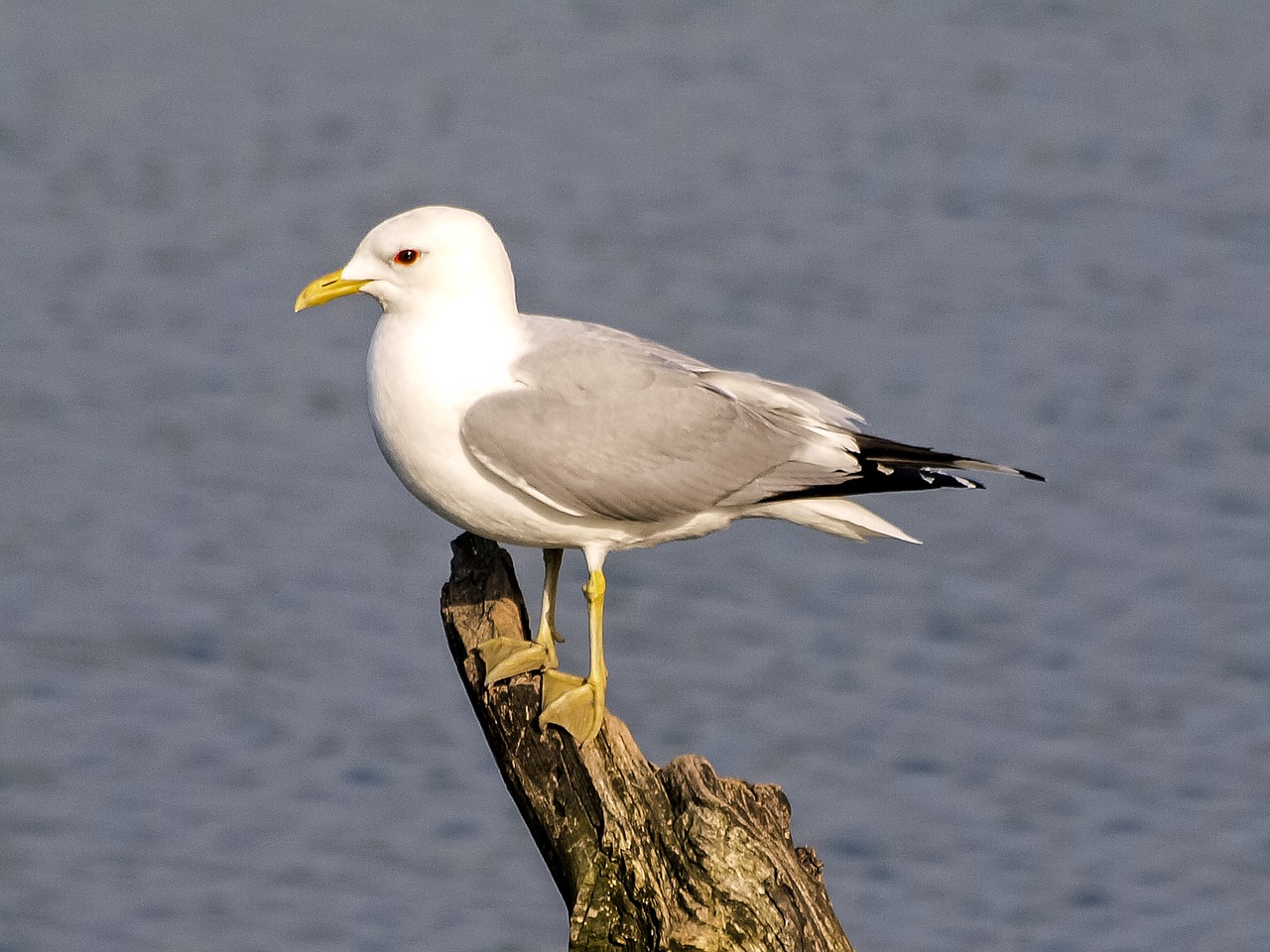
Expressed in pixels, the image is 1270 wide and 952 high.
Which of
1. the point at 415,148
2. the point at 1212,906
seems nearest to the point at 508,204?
the point at 415,148

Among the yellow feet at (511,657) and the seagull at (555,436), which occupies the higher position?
the seagull at (555,436)

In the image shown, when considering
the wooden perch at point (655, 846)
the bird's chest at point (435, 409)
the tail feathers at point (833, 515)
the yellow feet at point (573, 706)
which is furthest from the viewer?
the tail feathers at point (833, 515)

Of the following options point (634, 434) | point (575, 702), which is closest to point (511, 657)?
point (575, 702)

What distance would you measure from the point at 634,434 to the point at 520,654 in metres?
0.90

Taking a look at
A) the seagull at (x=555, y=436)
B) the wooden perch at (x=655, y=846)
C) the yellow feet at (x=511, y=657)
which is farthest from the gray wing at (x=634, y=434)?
the wooden perch at (x=655, y=846)

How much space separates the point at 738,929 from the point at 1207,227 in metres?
14.3

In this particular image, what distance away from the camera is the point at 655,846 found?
22.1 feet

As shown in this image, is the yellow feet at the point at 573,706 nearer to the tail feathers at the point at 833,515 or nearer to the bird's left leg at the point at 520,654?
the bird's left leg at the point at 520,654

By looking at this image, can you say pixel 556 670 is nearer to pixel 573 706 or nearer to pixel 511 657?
pixel 511 657

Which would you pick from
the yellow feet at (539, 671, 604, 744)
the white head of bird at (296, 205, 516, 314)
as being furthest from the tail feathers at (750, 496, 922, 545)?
the white head of bird at (296, 205, 516, 314)

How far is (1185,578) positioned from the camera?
1512 centimetres

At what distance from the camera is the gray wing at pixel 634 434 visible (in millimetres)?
7289

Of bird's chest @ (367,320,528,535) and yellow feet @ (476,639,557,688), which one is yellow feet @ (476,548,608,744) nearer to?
yellow feet @ (476,639,557,688)

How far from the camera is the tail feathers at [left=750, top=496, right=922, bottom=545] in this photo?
7.91m
